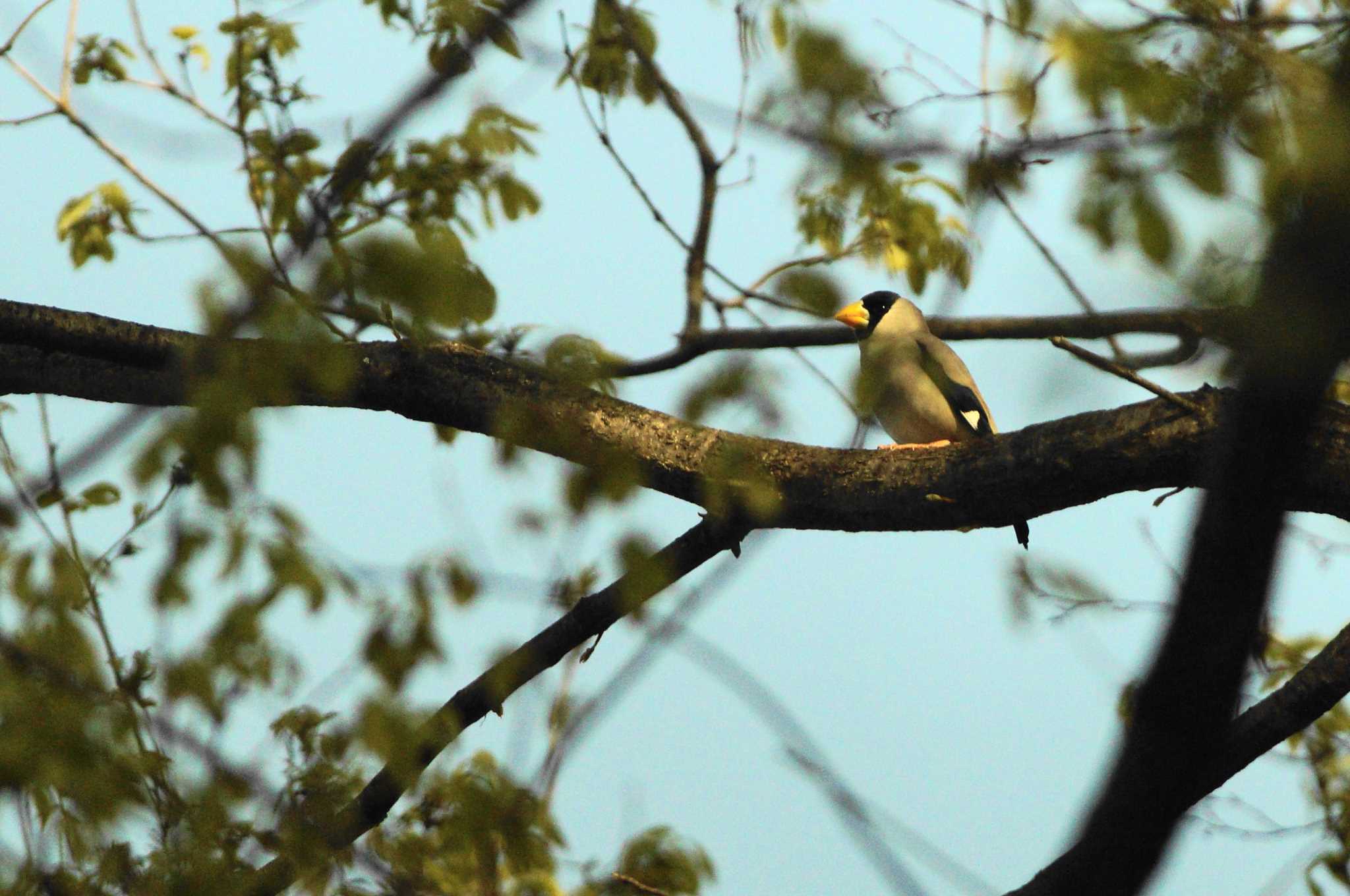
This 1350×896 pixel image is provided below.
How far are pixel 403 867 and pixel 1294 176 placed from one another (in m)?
2.82

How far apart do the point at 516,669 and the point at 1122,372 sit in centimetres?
172

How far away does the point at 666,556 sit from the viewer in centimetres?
346

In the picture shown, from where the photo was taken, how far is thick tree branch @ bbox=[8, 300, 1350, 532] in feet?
9.58

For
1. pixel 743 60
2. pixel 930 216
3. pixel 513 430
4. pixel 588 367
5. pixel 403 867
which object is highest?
pixel 930 216

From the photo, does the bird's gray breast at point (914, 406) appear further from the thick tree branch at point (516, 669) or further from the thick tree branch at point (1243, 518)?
the thick tree branch at point (1243, 518)

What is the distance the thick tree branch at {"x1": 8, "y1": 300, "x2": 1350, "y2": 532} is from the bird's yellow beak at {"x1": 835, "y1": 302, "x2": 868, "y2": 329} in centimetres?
293

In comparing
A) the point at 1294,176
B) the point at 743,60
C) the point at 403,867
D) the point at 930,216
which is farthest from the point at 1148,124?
the point at 930,216

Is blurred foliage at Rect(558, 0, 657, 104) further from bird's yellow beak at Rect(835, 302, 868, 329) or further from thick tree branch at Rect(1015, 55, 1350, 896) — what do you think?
thick tree branch at Rect(1015, 55, 1350, 896)

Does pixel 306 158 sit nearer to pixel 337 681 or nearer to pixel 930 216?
pixel 930 216

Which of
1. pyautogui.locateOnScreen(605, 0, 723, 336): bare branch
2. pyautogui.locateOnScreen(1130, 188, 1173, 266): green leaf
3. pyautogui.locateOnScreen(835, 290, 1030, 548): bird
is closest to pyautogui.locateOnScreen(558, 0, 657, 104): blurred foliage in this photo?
pyautogui.locateOnScreen(605, 0, 723, 336): bare branch

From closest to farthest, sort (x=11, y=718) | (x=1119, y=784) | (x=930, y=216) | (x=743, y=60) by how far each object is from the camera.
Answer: (x=1119, y=784) → (x=11, y=718) → (x=743, y=60) → (x=930, y=216)

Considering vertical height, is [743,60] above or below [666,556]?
above

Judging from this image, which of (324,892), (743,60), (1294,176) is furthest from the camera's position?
(743,60)

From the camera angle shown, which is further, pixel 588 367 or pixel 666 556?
pixel 666 556
